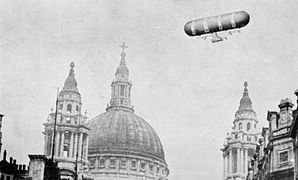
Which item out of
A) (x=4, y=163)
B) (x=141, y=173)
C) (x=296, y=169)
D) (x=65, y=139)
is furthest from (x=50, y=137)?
(x=296, y=169)

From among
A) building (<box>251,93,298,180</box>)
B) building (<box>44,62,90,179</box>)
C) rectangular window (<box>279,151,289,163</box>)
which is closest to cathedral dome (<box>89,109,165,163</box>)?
building (<box>44,62,90,179</box>)

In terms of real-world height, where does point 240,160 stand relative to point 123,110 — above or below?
below

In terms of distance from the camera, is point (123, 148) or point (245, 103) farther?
point (123, 148)

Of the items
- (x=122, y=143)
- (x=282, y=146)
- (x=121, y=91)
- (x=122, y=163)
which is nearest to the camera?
(x=282, y=146)

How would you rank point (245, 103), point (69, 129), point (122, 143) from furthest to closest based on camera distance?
point (122, 143) < point (69, 129) < point (245, 103)

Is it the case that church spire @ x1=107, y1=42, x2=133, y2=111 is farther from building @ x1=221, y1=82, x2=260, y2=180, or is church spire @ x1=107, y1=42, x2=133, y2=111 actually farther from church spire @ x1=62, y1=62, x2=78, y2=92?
building @ x1=221, y1=82, x2=260, y2=180

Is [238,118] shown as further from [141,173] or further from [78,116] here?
[141,173]

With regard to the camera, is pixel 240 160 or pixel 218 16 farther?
pixel 240 160

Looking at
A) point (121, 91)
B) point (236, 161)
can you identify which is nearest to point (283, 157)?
point (236, 161)

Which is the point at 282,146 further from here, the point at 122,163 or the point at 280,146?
the point at 122,163
